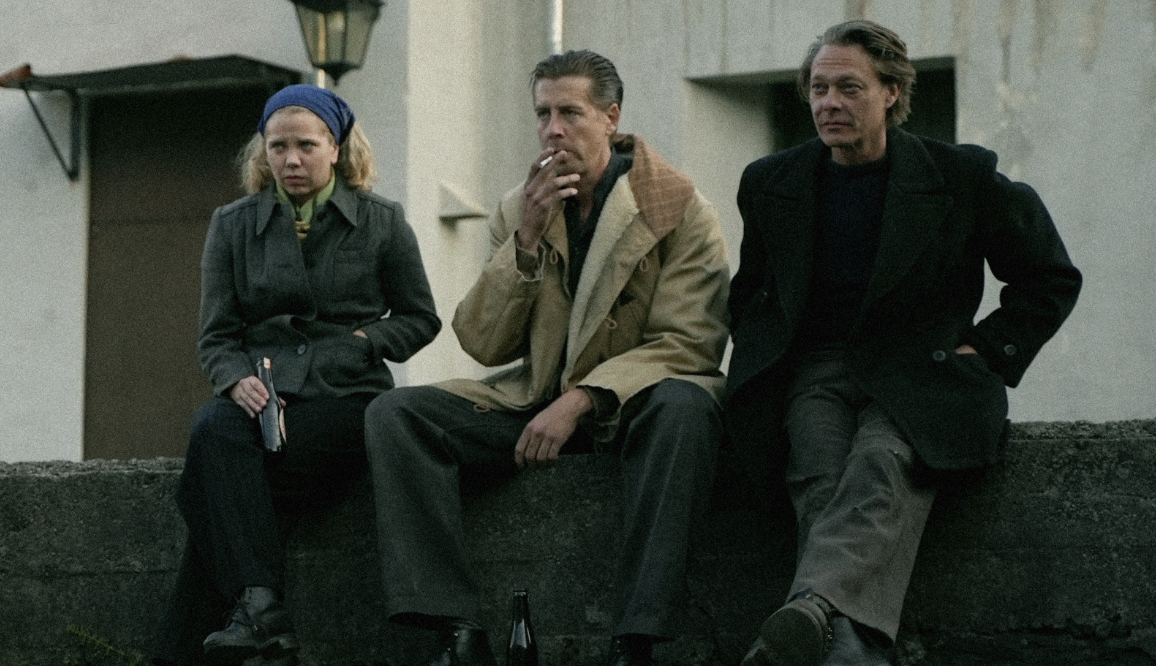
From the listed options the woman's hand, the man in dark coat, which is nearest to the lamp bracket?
the woman's hand

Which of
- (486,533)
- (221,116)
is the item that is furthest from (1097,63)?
(486,533)

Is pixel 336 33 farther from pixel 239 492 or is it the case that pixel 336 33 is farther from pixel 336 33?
pixel 239 492

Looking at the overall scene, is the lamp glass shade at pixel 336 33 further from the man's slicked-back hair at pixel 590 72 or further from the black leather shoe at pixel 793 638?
the black leather shoe at pixel 793 638

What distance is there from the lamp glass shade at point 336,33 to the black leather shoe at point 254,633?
17.6 ft

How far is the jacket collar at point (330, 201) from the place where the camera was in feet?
20.0

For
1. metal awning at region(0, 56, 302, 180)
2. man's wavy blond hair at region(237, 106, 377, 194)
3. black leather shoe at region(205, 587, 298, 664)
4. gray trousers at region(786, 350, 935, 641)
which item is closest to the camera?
gray trousers at region(786, 350, 935, 641)

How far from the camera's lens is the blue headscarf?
20.1 feet

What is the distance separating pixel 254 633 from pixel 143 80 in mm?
6730

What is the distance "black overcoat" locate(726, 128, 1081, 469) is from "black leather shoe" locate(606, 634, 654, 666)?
23.8 inches

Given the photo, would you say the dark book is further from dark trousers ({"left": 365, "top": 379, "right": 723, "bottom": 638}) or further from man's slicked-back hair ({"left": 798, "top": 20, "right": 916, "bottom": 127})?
man's slicked-back hair ({"left": 798, "top": 20, "right": 916, "bottom": 127})

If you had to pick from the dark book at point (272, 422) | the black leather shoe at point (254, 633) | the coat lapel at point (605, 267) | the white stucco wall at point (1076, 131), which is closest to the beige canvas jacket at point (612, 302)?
the coat lapel at point (605, 267)

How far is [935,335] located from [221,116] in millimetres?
6967

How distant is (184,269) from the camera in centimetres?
1176

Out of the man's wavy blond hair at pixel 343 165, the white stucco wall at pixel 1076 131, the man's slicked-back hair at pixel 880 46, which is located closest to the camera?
the man's slicked-back hair at pixel 880 46
